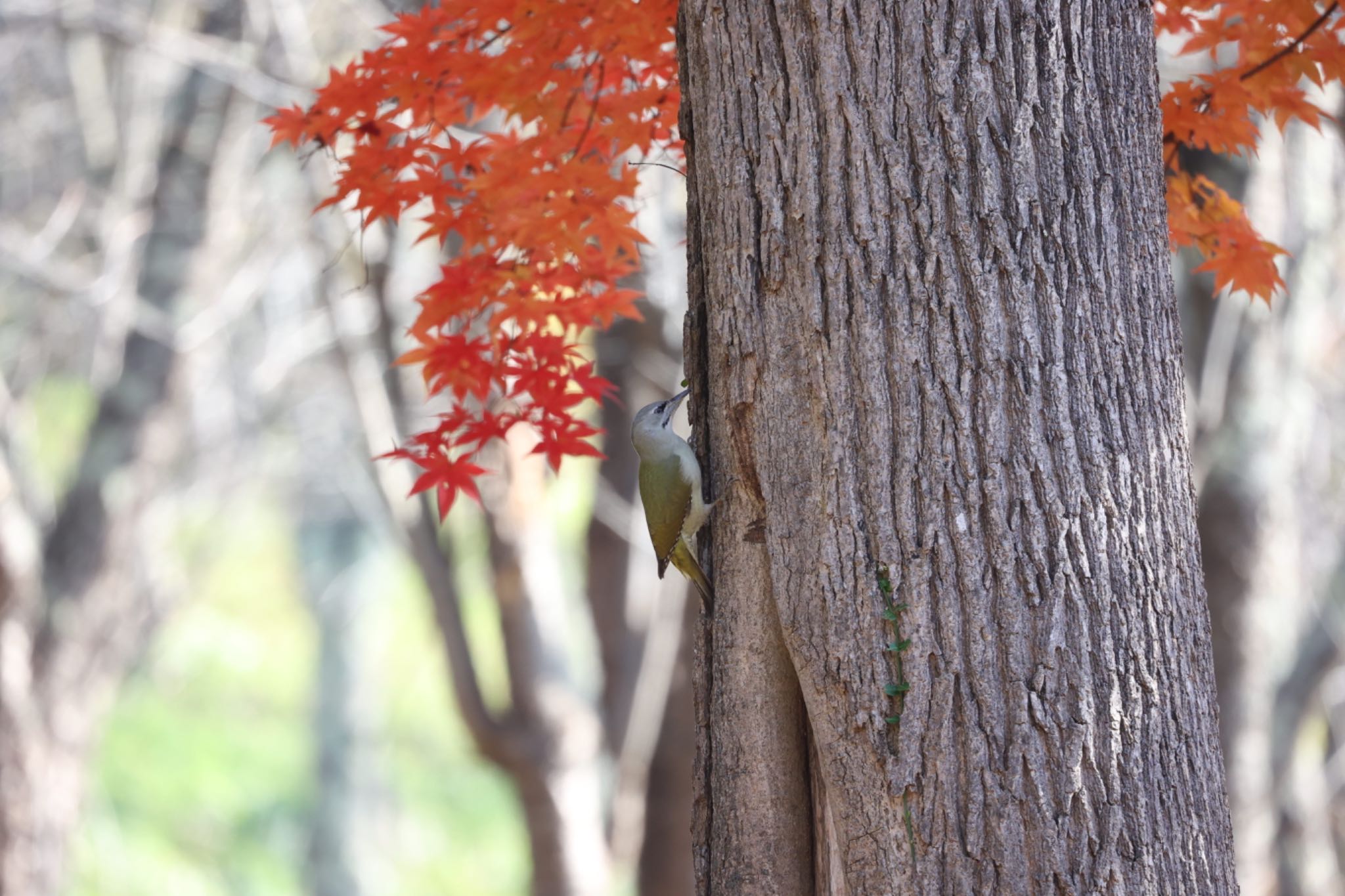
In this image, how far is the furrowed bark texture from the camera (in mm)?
1994

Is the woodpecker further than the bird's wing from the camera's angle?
No

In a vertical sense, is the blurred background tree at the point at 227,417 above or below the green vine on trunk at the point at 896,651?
above

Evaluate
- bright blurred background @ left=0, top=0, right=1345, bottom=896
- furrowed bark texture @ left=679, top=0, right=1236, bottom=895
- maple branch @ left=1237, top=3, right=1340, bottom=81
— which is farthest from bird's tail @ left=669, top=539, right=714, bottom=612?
bright blurred background @ left=0, top=0, right=1345, bottom=896

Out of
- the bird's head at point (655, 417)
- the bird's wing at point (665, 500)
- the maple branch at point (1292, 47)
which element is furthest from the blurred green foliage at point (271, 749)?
the maple branch at point (1292, 47)

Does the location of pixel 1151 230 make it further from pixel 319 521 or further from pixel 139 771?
pixel 139 771

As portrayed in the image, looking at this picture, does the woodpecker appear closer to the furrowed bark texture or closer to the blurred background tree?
the furrowed bark texture

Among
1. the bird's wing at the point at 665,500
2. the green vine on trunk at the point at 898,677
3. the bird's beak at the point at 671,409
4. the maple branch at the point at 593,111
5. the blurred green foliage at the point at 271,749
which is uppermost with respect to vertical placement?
the blurred green foliage at the point at 271,749

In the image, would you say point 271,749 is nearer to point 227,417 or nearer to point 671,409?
point 227,417

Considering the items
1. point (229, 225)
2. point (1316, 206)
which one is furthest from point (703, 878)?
point (229, 225)

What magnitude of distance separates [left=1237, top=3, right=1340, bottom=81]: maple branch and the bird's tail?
5.93 feet

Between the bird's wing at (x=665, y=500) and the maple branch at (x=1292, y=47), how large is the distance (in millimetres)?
1705

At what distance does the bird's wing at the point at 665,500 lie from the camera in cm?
279

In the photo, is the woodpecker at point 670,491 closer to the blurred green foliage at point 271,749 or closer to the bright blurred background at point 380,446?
the bright blurred background at point 380,446

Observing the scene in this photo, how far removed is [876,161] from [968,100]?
0.62ft
